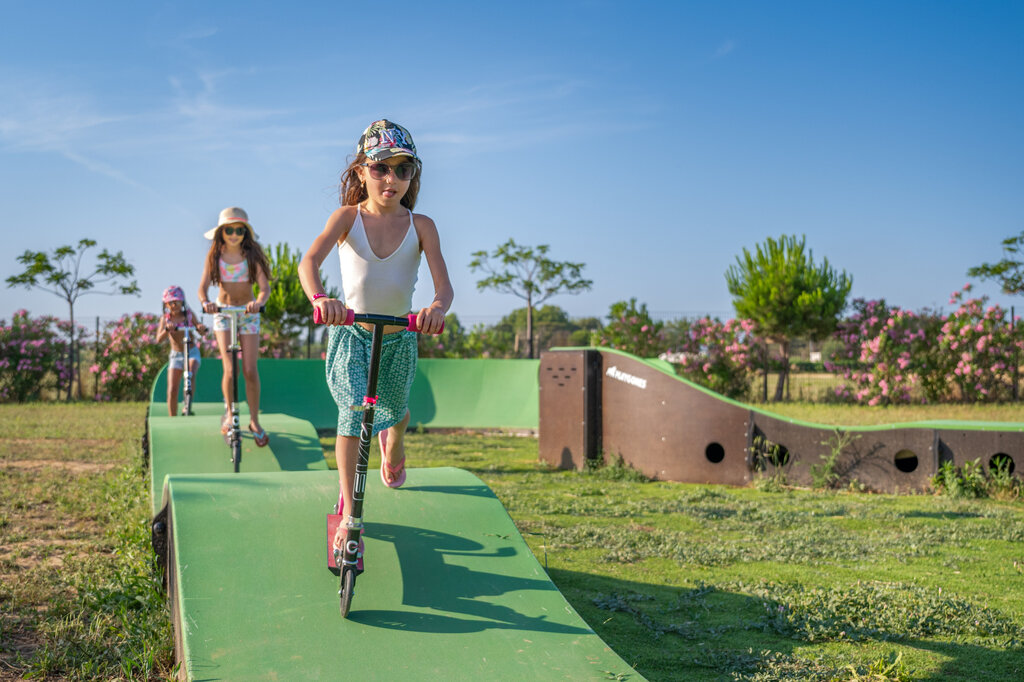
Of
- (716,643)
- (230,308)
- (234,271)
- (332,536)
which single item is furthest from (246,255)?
(716,643)

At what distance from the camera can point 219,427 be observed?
6609 millimetres

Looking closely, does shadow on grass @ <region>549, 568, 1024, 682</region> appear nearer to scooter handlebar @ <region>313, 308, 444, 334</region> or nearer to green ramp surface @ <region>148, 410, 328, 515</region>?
scooter handlebar @ <region>313, 308, 444, 334</region>

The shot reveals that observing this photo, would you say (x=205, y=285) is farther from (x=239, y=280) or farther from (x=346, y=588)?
(x=346, y=588)

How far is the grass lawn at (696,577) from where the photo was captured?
339cm

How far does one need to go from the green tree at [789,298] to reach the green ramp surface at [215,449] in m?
15.0

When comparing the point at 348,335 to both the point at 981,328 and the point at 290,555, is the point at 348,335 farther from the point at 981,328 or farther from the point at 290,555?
the point at 981,328

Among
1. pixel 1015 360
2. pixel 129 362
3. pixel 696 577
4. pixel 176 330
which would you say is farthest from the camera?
pixel 129 362

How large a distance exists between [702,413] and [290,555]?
17.5ft

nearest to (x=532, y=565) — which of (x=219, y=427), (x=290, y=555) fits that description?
(x=290, y=555)

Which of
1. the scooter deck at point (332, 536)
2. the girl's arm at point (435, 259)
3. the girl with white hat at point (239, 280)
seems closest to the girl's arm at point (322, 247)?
the girl's arm at point (435, 259)

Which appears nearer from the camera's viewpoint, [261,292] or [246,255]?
[261,292]

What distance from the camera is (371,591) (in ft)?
10.5

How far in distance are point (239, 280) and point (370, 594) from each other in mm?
3932

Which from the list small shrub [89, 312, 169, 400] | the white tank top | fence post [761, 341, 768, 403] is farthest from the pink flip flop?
fence post [761, 341, 768, 403]
